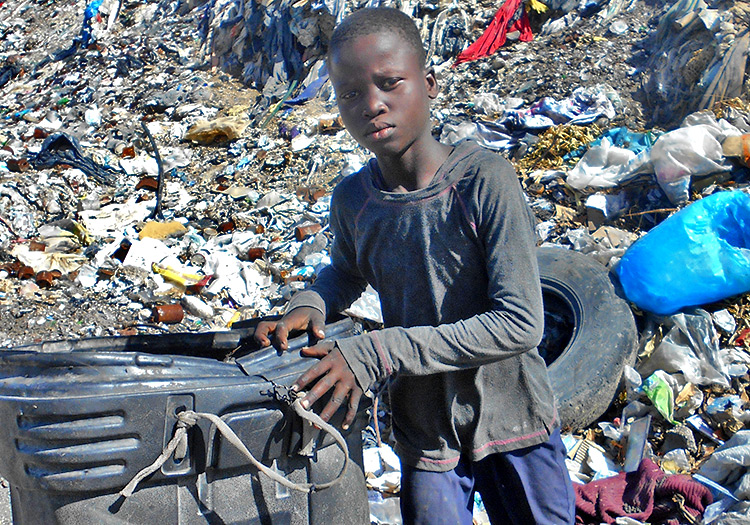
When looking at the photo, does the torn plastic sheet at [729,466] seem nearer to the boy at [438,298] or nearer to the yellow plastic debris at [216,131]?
the boy at [438,298]

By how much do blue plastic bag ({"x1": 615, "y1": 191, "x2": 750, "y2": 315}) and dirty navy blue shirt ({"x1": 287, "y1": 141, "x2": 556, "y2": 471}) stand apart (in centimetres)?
216

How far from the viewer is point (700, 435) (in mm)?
3100

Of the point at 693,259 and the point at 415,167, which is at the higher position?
the point at 415,167

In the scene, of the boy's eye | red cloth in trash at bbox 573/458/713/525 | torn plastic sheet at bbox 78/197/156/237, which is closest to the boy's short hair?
the boy's eye

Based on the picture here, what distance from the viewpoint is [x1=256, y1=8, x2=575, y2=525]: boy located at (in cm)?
141

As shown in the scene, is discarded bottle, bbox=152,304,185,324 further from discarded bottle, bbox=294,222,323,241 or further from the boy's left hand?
the boy's left hand

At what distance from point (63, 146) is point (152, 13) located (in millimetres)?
5033

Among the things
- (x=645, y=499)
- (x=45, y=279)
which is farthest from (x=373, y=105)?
(x=45, y=279)

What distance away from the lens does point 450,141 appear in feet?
19.6

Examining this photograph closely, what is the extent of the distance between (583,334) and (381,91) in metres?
2.36

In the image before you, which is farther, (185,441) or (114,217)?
(114,217)

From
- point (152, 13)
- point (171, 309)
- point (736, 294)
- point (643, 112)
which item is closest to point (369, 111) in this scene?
point (736, 294)

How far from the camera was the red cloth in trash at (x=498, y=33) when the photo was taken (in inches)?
306

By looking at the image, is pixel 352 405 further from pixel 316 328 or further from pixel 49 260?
pixel 49 260
